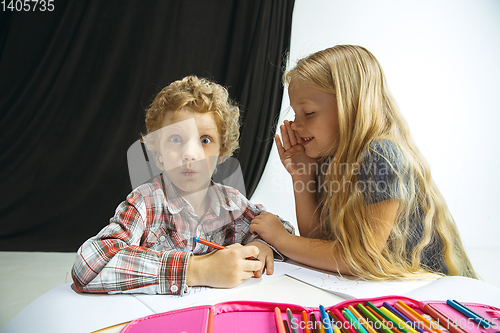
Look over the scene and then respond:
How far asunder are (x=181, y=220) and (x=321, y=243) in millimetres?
347

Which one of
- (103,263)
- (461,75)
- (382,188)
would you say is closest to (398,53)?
(461,75)

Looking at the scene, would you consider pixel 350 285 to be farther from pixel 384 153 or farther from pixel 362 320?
pixel 384 153

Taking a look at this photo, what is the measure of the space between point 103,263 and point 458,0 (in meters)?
2.38

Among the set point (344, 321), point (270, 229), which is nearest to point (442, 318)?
point (344, 321)

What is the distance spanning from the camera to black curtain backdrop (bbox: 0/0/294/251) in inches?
75.7

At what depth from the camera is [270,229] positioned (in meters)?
0.75

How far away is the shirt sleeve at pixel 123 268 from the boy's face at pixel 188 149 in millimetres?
208

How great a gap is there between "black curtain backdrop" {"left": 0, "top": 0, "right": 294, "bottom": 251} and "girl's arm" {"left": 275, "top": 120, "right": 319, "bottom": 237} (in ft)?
4.26

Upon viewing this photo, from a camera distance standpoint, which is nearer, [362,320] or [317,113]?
[362,320]

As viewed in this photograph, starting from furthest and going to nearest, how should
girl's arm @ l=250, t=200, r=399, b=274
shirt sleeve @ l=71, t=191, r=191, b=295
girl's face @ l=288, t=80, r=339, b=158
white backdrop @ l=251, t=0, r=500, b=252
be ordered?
1. white backdrop @ l=251, t=0, r=500, b=252
2. girl's face @ l=288, t=80, r=339, b=158
3. girl's arm @ l=250, t=200, r=399, b=274
4. shirt sleeve @ l=71, t=191, r=191, b=295

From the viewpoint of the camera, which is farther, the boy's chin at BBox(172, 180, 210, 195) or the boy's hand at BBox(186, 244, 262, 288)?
the boy's chin at BBox(172, 180, 210, 195)

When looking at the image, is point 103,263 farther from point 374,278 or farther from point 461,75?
point 461,75

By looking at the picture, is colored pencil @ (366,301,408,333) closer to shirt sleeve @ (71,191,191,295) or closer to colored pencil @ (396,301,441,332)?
colored pencil @ (396,301,441,332)

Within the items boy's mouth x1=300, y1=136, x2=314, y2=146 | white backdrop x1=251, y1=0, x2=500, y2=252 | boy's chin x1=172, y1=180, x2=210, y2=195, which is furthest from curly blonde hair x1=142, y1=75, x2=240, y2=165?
white backdrop x1=251, y1=0, x2=500, y2=252
